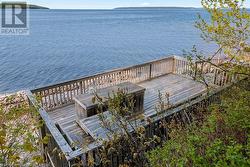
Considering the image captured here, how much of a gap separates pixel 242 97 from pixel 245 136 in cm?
113

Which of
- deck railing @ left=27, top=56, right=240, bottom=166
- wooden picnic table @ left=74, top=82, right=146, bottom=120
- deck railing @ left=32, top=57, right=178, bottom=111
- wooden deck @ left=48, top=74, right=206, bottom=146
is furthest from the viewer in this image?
deck railing @ left=32, top=57, right=178, bottom=111

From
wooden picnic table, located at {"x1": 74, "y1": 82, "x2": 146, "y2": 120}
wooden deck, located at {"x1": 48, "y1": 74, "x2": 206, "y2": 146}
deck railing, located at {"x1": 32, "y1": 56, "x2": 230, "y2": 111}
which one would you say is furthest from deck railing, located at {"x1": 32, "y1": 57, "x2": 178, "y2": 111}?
wooden picnic table, located at {"x1": 74, "y1": 82, "x2": 146, "y2": 120}

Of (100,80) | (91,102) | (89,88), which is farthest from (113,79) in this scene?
(91,102)

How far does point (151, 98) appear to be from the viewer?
6.49 m

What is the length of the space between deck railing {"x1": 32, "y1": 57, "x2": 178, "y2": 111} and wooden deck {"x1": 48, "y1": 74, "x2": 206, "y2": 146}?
0.26 m

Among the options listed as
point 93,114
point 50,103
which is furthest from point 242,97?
point 50,103

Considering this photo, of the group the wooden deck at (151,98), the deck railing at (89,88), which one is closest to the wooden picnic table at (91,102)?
the wooden deck at (151,98)

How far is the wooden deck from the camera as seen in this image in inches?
175

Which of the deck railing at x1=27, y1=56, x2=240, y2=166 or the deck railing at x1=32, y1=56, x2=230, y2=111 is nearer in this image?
the deck railing at x1=27, y1=56, x2=240, y2=166

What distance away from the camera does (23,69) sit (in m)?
19.2

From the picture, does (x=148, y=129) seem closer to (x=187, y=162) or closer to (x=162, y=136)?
(x=162, y=136)

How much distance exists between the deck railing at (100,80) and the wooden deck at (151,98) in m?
0.26

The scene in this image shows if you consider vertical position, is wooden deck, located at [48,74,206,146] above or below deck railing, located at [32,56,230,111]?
below

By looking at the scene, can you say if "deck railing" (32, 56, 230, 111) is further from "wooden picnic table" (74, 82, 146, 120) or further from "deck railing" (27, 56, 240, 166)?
"wooden picnic table" (74, 82, 146, 120)
